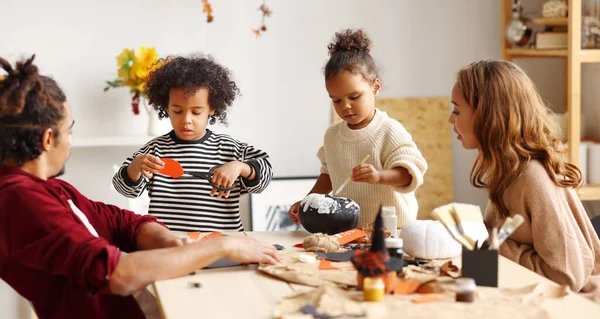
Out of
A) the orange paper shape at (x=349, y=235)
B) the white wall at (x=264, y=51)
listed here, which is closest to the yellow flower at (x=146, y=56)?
the white wall at (x=264, y=51)

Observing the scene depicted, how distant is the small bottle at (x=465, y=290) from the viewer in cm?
152

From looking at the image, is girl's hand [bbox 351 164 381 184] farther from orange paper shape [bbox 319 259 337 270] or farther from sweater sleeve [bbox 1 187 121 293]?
sweater sleeve [bbox 1 187 121 293]

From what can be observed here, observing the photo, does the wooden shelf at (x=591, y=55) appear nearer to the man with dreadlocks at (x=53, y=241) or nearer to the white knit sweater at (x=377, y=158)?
the white knit sweater at (x=377, y=158)

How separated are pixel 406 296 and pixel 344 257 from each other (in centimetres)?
33

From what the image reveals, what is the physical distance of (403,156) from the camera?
2.41 m

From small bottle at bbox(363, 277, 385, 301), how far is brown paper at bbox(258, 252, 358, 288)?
97 mm

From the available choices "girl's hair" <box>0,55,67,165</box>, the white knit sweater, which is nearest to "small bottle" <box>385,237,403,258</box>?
the white knit sweater

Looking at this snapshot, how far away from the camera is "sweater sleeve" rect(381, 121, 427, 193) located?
236 centimetres

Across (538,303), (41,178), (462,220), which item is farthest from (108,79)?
(538,303)

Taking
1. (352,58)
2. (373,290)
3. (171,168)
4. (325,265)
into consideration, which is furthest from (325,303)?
(352,58)

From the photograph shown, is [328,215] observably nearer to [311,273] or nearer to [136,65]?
[311,273]

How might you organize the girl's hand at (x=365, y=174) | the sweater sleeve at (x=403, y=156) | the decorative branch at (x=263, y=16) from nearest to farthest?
1. the girl's hand at (x=365, y=174)
2. the sweater sleeve at (x=403, y=156)
3. the decorative branch at (x=263, y=16)

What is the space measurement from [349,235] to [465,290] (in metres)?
0.63

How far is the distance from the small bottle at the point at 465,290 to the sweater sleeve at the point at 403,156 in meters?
0.82
